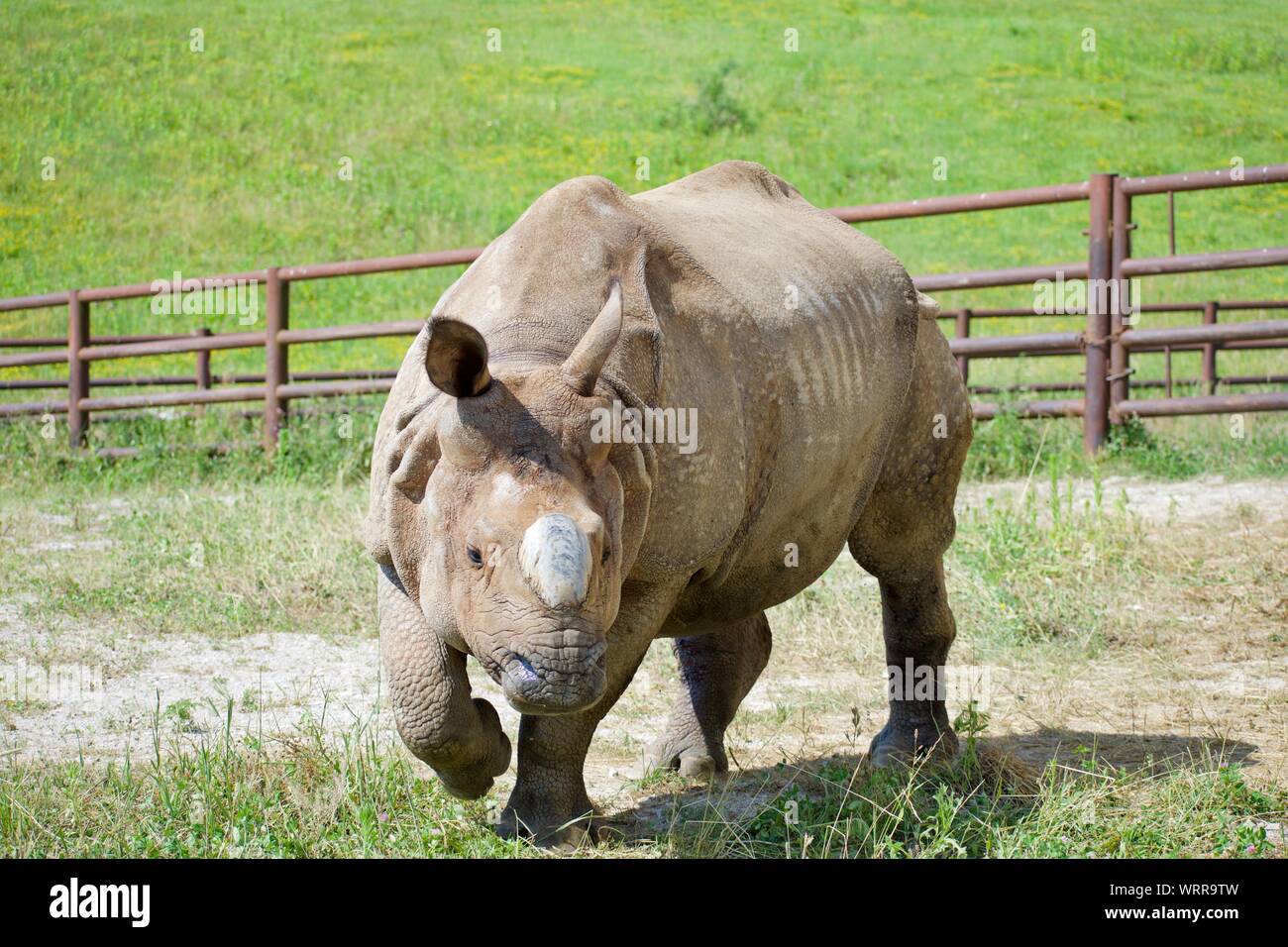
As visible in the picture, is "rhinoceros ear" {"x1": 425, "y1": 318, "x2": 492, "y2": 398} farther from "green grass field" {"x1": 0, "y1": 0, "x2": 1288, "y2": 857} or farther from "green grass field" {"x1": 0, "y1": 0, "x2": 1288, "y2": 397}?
"green grass field" {"x1": 0, "y1": 0, "x2": 1288, "y2": 397}

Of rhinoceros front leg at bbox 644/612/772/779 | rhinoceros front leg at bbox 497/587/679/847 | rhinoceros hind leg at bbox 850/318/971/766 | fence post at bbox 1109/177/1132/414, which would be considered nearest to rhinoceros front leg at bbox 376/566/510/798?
rhinoceros front leg at bbox 497/587/679/847

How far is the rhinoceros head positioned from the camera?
10.0 feet

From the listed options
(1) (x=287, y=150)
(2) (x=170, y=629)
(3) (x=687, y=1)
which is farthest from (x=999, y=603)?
(3) (x=687, y=1)

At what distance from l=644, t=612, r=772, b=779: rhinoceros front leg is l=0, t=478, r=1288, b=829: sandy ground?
5.5 inches

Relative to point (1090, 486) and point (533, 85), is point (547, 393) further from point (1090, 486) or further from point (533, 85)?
point (533, 85)

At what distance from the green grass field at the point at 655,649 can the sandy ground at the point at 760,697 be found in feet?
0.09

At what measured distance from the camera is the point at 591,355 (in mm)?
3256

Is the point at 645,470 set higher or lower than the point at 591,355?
lower

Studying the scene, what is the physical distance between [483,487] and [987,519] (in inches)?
190

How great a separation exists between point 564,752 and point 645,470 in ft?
2.50

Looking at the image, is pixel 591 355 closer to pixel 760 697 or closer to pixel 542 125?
pixel 760 697

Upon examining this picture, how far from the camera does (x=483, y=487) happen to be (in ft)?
10.4

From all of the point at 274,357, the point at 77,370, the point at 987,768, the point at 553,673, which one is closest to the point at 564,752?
the point at 553,673
